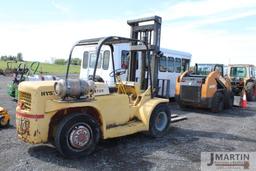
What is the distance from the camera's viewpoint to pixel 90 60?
1205cm

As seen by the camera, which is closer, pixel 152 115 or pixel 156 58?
pixel 152 115

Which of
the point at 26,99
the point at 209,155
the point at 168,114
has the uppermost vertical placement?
the point at 26,99

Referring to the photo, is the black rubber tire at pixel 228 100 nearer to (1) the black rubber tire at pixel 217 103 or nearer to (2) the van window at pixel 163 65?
(1) the black rubber tire at pixel 217 103

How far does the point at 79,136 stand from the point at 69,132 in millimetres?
210

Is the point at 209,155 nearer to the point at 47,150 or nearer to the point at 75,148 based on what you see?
the point at 75,148

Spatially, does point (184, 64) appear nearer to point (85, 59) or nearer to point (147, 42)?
point (85, 59)

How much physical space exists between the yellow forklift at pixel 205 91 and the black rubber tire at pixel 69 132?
598 centimetres

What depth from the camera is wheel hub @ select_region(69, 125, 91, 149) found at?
5259 mm

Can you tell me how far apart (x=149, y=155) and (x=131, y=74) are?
2.97 metres

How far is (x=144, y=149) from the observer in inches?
237

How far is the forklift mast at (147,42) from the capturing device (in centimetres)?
749

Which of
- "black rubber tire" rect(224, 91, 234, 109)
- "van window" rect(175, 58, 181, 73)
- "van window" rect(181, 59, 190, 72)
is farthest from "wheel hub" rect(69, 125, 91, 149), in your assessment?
"van window" rect(181, 59, 190, 72)

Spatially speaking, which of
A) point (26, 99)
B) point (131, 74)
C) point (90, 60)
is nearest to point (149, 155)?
point (26, 99)

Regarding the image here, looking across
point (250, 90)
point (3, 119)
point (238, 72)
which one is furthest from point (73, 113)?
point (238, 72)
